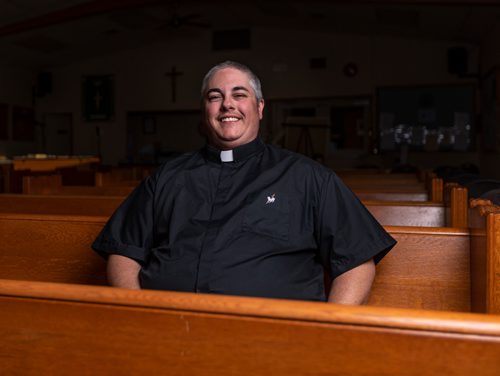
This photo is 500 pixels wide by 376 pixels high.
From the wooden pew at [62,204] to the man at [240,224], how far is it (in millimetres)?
835

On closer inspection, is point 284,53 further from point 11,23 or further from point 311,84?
point 11,23

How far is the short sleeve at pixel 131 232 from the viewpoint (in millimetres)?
1771

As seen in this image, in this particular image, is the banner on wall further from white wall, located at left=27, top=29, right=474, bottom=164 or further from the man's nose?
the man's nose

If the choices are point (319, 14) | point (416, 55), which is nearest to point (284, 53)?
point (319, 14)

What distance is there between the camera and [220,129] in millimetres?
1889

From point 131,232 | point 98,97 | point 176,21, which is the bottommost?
point 131,232

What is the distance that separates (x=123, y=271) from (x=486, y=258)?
1.04 m

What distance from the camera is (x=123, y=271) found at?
174cm

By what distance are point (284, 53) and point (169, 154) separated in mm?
3082

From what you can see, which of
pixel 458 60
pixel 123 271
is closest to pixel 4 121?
pixel 458 60

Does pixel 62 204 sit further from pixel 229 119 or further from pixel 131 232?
pixel 229 119

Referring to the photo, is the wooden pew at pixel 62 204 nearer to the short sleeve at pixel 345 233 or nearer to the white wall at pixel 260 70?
the short sleeve at pixel 345 233

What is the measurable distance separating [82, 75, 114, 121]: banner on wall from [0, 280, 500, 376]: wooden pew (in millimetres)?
10728

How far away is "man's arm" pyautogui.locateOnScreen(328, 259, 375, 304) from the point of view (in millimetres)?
1574
